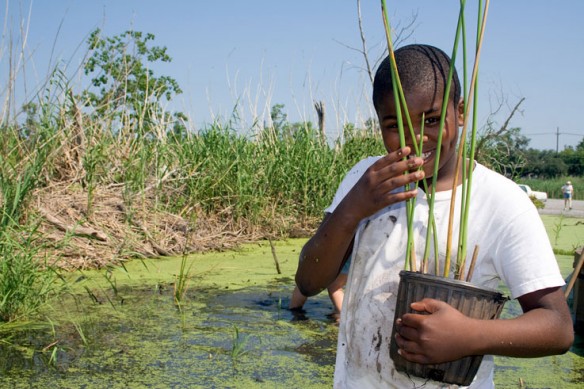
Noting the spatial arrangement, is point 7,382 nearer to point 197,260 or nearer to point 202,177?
point 197,260

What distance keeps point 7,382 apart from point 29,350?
407mm

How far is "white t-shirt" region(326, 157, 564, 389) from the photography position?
4.38 ft

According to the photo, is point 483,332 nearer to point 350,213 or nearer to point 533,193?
point 350,213

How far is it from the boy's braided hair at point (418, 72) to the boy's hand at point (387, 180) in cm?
20

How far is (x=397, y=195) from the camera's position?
133 centimetres

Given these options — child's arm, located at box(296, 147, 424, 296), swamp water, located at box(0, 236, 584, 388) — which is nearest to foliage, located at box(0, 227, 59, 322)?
swamp water, located at box(0, 236, 584, 388)

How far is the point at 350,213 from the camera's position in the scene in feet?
4.56

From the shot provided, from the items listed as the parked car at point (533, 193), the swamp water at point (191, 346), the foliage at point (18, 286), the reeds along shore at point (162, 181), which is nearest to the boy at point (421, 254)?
the swamp water at point (191, 346)

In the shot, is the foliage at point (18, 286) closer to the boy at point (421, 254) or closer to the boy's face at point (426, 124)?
the boy at point (421, 254)

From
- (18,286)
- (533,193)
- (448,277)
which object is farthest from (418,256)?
(533,193)

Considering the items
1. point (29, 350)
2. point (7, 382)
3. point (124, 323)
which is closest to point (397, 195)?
point (7, 382)

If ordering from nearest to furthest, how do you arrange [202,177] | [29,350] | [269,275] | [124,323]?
[29,350] → [124,323] → [269,275] → [202,177]

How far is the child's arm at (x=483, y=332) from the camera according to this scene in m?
1.24

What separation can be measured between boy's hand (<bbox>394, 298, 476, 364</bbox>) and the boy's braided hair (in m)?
0.45
